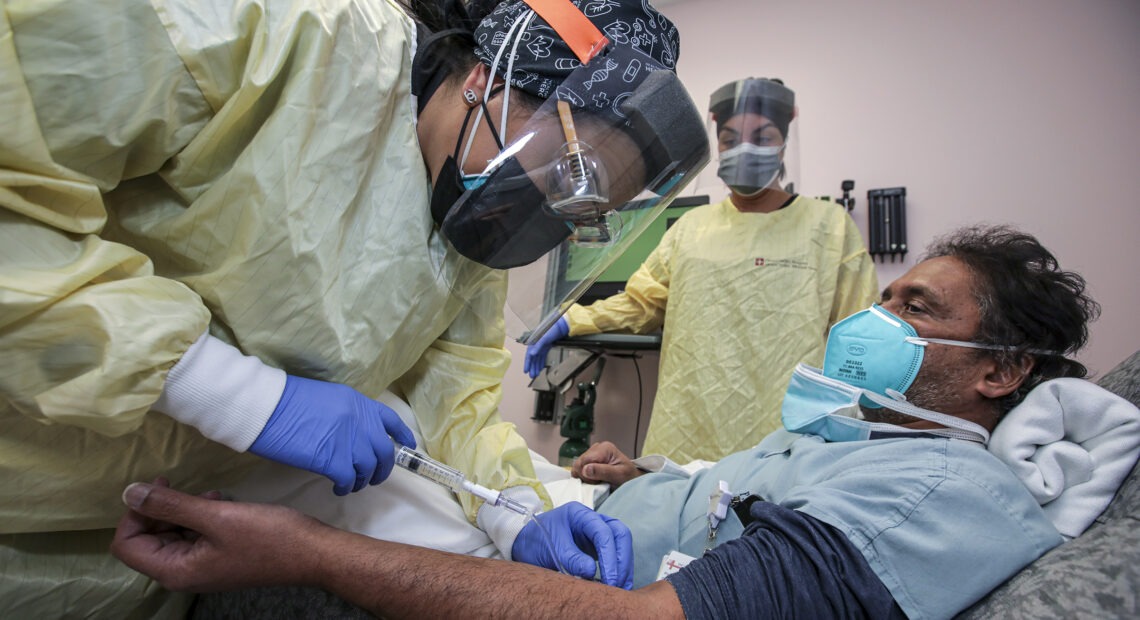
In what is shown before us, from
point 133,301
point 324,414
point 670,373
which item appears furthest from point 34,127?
point 670,373

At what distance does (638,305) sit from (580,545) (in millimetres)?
1539

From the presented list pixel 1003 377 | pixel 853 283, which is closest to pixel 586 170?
pixel 1003 377

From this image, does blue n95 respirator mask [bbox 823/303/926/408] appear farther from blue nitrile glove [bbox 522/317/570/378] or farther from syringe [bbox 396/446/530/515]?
blue nitrile glove [bbox 522/317/570/378]

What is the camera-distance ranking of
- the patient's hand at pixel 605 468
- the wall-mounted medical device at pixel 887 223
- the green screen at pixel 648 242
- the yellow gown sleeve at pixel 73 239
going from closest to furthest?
the yellow gown sleeve at pixel 73 239, the patient's hand at pixel 605 468, the wall-mounted medical device at pixel 887 223, the green screen at pixel 648 242

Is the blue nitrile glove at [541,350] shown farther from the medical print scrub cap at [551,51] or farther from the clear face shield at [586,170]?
the medical print scrub cap at [551,51]

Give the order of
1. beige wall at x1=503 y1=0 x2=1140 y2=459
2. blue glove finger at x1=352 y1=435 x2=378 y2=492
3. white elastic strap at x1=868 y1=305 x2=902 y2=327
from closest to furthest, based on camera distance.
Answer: blue glove finger at x1=352 y1=435 x2=378 y2=492, white elastic strap at x1=868 y1=305 x2=902 y2=327, beige wall at x1=503 y1=0 x2=1140 y2=459

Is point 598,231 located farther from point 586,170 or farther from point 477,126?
point 477,126

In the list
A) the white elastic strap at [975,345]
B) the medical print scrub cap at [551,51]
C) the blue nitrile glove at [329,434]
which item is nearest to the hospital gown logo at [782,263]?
the white elastic strap at [975,345]

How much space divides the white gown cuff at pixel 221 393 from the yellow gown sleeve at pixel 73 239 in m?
0.03

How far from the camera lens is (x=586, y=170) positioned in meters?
0.88

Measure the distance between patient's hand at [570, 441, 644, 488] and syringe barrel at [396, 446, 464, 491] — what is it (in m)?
0.62

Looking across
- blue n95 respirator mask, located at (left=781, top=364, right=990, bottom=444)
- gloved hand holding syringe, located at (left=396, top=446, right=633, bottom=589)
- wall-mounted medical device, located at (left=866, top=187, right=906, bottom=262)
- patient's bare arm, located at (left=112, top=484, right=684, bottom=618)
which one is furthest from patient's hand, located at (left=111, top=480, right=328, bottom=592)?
→ wall-mounted medical device, located at (left=866, top=187, right=906, bottom=262)

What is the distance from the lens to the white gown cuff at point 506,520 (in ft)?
3.40

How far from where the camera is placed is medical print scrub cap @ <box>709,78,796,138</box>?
2.07 metres
